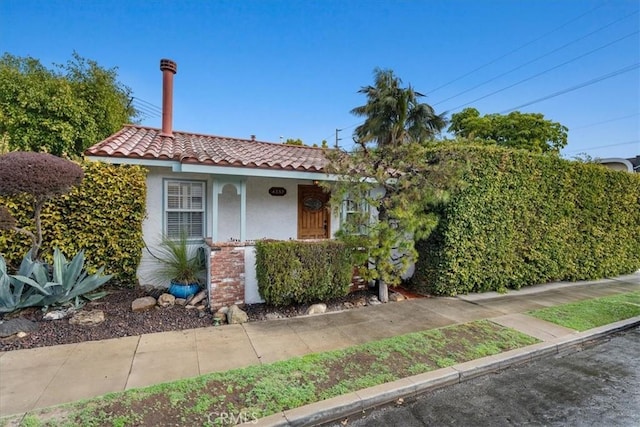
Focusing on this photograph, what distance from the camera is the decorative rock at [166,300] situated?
5.76 metres

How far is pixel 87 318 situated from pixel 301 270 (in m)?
3.55

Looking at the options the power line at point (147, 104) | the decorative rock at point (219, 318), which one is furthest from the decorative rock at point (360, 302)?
the power line at point (147, 104)

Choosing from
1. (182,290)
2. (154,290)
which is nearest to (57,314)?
(154,290)

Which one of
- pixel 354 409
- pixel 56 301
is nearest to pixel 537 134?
pixel 354 409

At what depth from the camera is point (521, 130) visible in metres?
24.9

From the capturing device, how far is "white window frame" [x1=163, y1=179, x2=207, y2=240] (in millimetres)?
7332

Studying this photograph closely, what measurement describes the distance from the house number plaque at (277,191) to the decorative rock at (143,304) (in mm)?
3936

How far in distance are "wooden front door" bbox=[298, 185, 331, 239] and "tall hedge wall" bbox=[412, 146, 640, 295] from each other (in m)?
3.03

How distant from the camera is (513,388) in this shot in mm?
3578

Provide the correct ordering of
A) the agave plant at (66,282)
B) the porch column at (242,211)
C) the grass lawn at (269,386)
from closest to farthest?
the grass lawn at (269,386) < the agave plant at (66,282) < the porch column at (242,211)

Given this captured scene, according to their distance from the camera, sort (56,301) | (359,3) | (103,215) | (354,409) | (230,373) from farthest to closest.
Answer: (359,3), (103,215), (56,301), (230,373), (354,409)

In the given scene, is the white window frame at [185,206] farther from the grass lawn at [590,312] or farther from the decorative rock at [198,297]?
the grass lawn at [590,312]

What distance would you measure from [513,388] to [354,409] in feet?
6.56

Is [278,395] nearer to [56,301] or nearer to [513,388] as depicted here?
[513,388]
